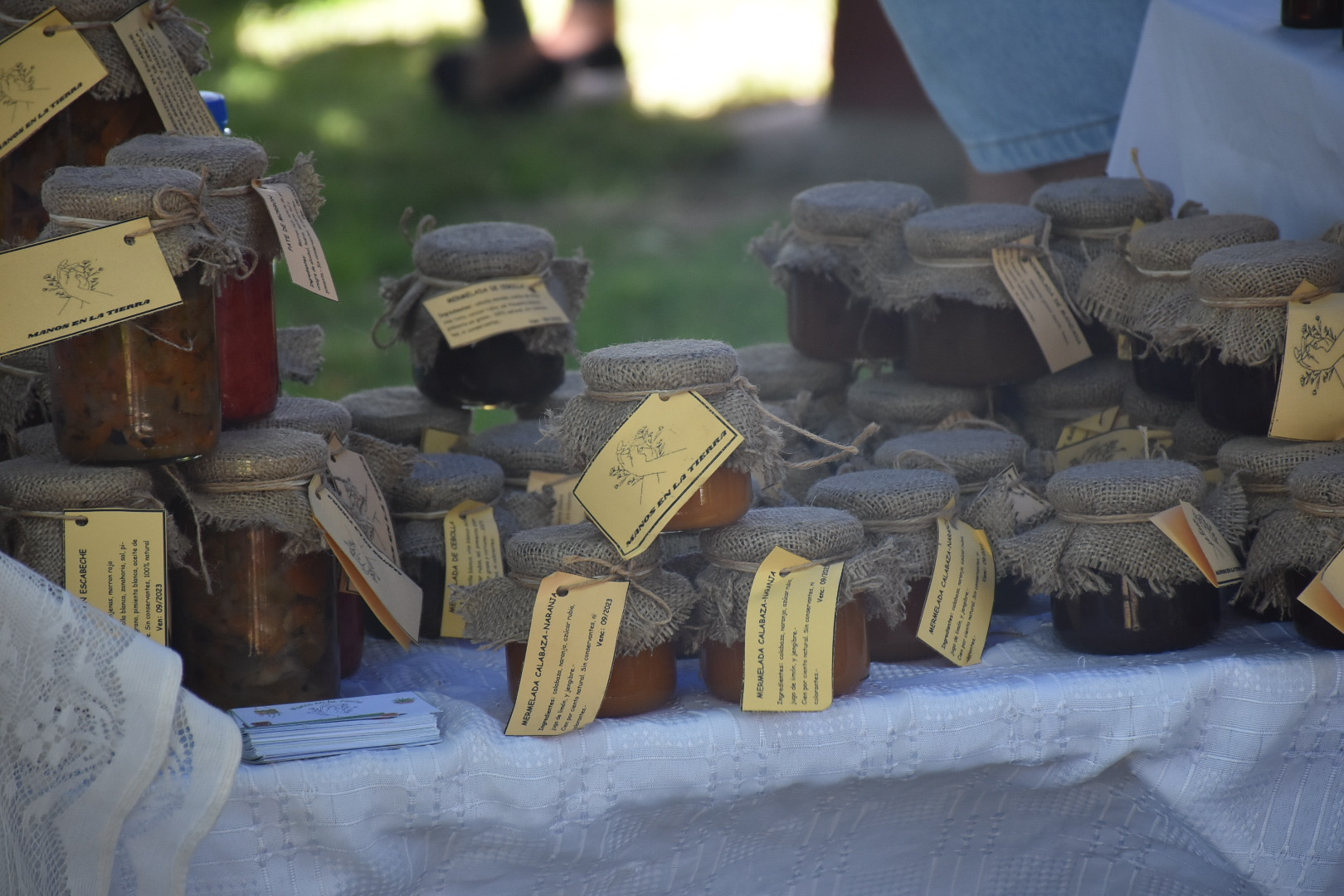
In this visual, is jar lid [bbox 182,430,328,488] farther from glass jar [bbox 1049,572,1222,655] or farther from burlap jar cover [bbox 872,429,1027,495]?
glass jar [bbox 1049,572,1222,655]

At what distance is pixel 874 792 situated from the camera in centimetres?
126

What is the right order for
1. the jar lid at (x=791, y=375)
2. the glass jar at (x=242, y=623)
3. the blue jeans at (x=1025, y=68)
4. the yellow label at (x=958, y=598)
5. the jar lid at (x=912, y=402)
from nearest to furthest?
the glass jar at (x=242, y=623)
the yellow label at (x=958, y=598)
the jar lid at (x=912, y=402)
the jar lid at (x=791, y=375)
the blue jeans at (x=1025, y=68)

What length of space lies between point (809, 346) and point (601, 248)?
325 cm

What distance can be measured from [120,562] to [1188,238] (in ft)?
3.64

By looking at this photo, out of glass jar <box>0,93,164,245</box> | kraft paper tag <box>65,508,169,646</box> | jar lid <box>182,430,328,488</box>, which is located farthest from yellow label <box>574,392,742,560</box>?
glass jar <box>0,93,164,245</box>

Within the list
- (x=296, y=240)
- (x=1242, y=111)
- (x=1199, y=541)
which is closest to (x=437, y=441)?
(x=296, y=240)

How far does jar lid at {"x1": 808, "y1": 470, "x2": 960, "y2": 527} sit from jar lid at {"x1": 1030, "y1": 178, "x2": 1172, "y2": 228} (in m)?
0.48

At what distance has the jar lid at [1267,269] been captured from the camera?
1.37 metres

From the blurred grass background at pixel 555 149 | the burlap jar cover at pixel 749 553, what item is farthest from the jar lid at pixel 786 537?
the blurred grass background at pixel 555 149

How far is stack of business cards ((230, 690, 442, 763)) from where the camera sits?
1128 mm

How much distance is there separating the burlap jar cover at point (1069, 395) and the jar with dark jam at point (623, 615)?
0.68 meters

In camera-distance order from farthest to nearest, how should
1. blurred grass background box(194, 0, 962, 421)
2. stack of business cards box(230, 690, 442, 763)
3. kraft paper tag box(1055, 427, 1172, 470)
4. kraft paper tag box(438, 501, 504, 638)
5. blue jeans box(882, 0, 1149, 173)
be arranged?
blurred grass background box(194, 0, 962, 421) < blue jeans box(882, 0, 1149, 173) < kraft paper tag box(1055, 427, 1172, 470) < kraft paper tag box(438, 501, 504, 638) < stack of business cards box(230, 690, 442, 763)

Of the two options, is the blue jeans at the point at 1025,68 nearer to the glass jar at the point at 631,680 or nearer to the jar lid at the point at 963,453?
the jar lid at the point at 963,453

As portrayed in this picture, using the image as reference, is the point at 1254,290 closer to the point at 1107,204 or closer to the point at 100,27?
the point at 1107,204
